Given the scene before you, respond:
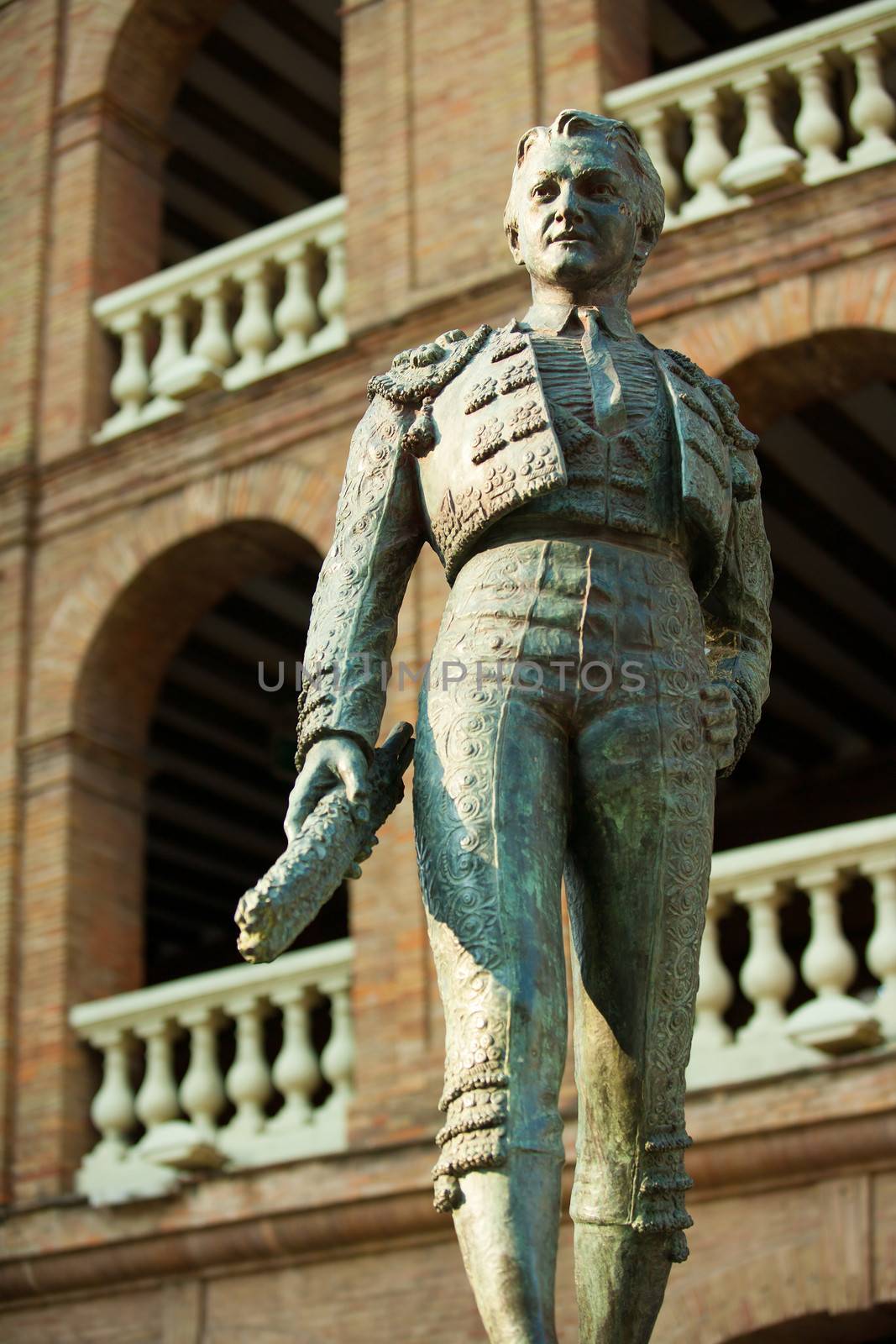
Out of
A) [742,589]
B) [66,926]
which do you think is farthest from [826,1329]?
[742,589]

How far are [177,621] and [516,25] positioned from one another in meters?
3.60

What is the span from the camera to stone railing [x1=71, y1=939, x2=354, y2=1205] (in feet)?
36.5

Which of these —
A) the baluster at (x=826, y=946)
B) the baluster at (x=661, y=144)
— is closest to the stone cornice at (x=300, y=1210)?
the baluster at (x=826, y=946)

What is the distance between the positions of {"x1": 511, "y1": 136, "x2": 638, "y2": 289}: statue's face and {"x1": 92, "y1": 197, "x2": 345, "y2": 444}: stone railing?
8230 millimetres

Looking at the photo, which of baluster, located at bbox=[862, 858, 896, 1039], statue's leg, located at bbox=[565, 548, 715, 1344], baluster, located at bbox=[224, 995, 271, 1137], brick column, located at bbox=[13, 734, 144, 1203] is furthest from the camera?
brick column, located at bbox=[13, 734, 144, 1203]

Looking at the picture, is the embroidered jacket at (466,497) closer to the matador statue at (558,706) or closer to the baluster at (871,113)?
the matador statue at (558,706)

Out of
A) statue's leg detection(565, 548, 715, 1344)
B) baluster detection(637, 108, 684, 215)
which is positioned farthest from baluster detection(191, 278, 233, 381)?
statue's leg detection(565, 548, 715, 1344)

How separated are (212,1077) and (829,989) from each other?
10.6 feet

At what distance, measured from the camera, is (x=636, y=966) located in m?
3.82

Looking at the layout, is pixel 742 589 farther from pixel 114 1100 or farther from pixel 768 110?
pixel 114 1100

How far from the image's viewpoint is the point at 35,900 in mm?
12484

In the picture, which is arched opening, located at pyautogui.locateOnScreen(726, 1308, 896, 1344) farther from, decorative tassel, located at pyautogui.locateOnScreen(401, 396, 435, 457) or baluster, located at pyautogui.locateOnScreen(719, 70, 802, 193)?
decorative tassel, located at pyautogui.locateOnScreen(401, 396, 435, 457)

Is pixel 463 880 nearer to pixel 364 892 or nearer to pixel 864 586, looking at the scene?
pixel 364 892

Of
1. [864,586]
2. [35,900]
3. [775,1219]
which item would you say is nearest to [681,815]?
[775,1219]
